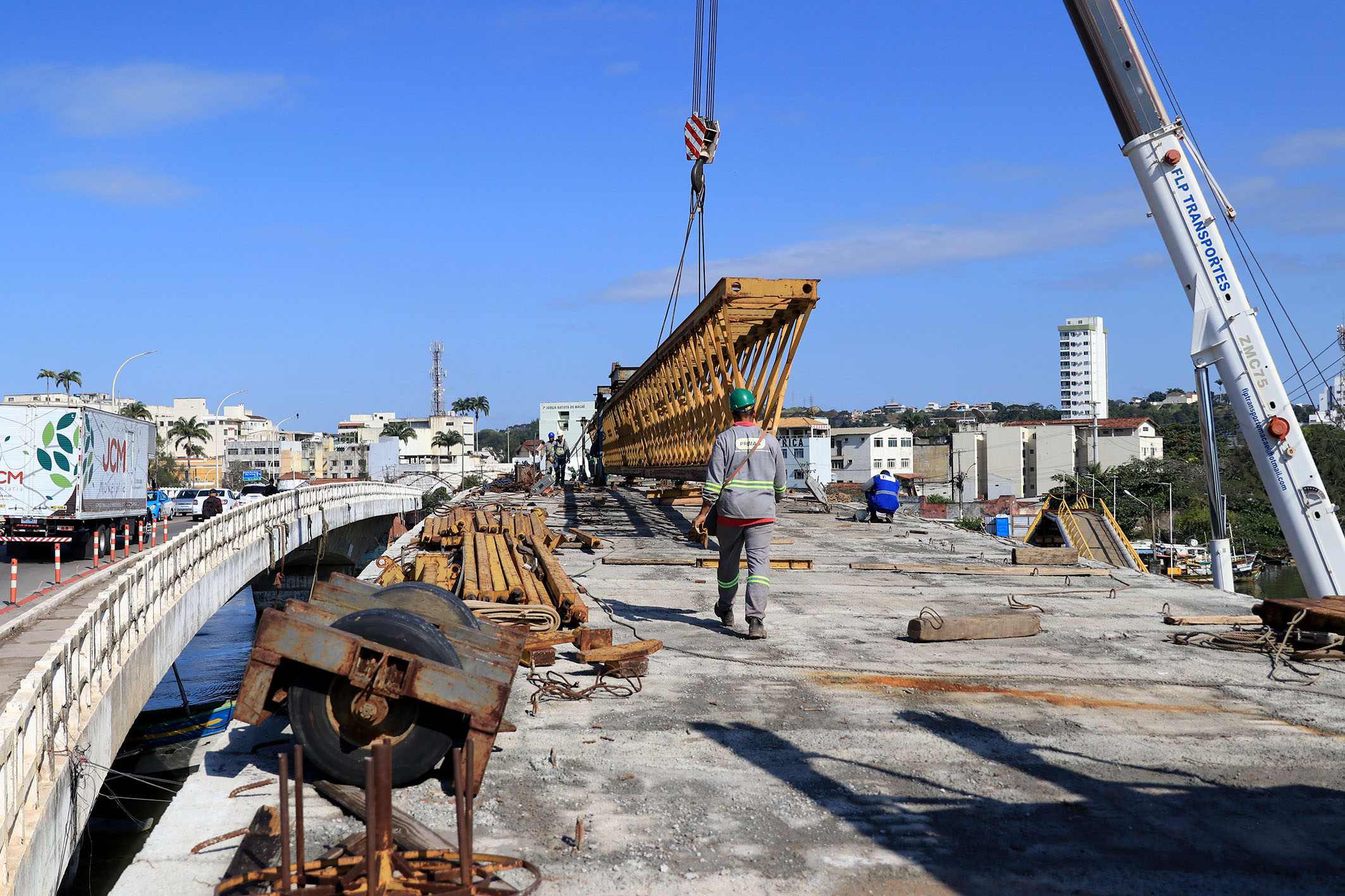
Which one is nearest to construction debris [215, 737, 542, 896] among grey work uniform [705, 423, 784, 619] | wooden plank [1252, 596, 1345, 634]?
grey work uniform [705, 423, 784, 619]

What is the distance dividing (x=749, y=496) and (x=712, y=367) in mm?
10801

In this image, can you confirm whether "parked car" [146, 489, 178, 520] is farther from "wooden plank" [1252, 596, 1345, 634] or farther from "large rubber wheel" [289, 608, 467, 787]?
"wooden plank" [1252, 596, 1345, 634]

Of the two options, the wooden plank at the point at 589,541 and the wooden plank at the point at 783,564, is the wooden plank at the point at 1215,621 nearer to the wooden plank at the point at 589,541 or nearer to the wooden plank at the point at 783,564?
the wooden plank at the point at 783,564

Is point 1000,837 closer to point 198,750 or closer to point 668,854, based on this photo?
point 668,854

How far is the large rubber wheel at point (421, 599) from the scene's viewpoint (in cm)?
538

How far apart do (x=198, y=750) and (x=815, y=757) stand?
11.8ft

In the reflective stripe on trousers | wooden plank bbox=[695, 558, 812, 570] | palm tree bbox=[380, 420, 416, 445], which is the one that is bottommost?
wooden plank bbox=[695, 558, 812, 570]

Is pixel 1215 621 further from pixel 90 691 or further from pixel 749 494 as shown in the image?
pixel 90 691

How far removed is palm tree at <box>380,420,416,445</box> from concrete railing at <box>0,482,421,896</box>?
13504 centimetres

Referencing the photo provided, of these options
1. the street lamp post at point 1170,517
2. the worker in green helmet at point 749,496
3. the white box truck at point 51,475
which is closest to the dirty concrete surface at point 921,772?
the worker in green helmet at point 749,496

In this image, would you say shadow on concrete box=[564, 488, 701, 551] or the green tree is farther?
the green tree

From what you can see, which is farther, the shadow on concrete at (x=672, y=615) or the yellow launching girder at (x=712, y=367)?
the yellow launching girder at (x=712, y=367)

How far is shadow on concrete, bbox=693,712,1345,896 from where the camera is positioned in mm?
3754

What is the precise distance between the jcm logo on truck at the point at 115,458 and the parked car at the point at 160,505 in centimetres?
574
